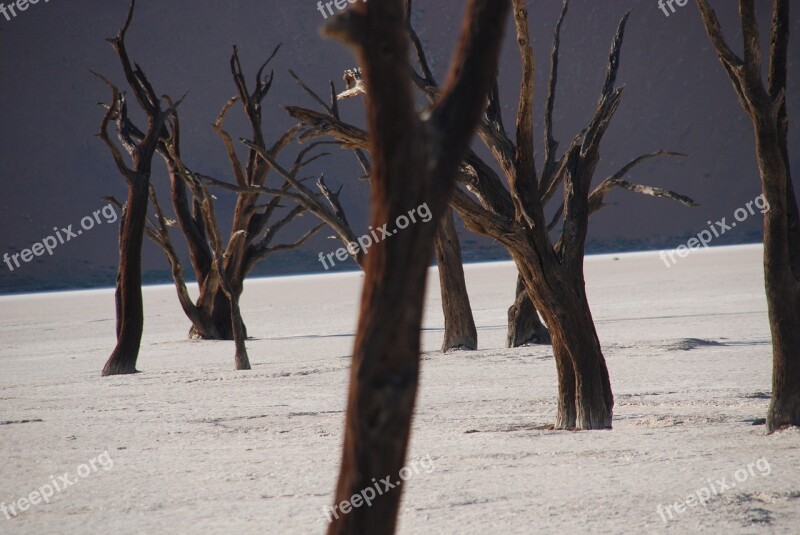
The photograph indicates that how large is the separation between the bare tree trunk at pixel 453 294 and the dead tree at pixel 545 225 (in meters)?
4.47

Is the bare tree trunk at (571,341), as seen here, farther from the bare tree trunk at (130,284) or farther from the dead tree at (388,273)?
the bare tree trunk at (130,284)

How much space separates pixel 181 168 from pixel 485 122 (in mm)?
5410

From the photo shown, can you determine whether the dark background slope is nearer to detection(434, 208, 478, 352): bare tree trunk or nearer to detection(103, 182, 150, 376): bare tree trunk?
detection(434, 208, 478, 352): bare tree trunk

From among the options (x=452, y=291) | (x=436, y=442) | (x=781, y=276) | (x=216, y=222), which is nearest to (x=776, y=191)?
(x=781, y=276)

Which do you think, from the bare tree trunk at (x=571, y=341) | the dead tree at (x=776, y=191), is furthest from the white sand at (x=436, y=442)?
the dead tree at (x=776, y=191)

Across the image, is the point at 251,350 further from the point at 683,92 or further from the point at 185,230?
the point at 683,92

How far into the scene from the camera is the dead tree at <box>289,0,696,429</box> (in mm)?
5309

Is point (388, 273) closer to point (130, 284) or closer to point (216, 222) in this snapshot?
point (130, 284)

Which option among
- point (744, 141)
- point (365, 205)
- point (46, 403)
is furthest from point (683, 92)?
point (46, 403)

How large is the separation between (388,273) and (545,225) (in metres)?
3.51

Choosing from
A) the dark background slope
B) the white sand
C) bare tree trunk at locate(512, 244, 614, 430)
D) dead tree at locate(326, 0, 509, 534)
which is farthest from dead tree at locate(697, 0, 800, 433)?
the dark background slope

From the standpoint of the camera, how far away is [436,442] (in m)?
5.64

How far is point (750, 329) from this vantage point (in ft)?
36.6

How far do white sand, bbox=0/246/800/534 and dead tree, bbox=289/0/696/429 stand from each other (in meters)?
0.31
